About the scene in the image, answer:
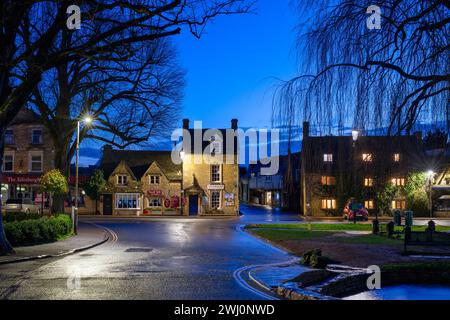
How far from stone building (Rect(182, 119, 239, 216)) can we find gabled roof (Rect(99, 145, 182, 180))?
1.97 metres

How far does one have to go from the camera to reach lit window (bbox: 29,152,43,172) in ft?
189

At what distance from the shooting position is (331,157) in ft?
32.0

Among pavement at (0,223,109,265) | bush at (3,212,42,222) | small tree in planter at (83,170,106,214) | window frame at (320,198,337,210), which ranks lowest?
pavement at (0,223,109,265)

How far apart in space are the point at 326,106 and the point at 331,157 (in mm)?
1192

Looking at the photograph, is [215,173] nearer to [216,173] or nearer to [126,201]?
[216,173]

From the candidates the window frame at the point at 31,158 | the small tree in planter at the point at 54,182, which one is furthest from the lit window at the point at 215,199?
the small tree in planter at the point at 54,182

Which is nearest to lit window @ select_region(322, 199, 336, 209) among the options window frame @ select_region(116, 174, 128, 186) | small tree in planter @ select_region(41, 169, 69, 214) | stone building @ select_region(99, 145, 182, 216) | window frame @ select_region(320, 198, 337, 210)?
window frame @ select_region(320, 198, 337, 210)

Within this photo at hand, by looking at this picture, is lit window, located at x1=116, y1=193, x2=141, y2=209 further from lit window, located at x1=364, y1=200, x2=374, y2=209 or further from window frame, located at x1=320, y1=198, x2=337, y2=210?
lit window, located at x1=364, y1=200, x2=374, y2=209

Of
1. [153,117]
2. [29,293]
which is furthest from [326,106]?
[153,117]

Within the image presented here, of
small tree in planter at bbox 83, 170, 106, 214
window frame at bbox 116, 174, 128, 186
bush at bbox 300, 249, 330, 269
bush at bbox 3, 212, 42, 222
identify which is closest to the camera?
bush at bbox 300, 249, 330, 269

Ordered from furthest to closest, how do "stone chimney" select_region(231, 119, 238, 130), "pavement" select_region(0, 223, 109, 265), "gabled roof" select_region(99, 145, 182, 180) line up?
"stone chimney" select_region(231, 119, 238, 130) < "gabled roof" select_region(99, 145, 182, 180) < "pavement" select_region(0, 223, 109, 265)

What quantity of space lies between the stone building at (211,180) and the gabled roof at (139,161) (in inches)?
77.6

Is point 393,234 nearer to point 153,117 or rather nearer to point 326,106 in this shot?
point 153,117

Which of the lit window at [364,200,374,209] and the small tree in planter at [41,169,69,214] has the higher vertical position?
the small tree in planter at [41,169,69,214]
